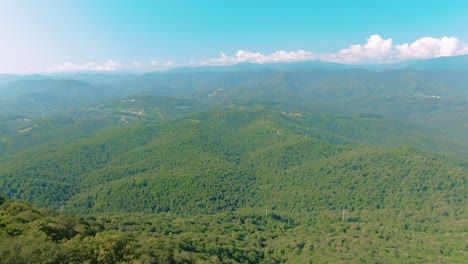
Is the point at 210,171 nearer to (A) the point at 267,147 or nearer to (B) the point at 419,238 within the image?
(A) the point at 267,147

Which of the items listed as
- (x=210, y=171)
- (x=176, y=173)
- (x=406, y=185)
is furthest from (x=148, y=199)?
(x=406, y=185)

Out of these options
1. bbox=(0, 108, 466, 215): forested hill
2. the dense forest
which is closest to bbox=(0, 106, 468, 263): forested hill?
the dense forest

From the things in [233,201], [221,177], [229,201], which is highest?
[221,177]

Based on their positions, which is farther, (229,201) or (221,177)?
(221,177)

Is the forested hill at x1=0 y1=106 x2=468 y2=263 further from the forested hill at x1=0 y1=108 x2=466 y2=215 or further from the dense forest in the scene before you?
the forested hill at x1=0 y1=108 x2=466 y2=215

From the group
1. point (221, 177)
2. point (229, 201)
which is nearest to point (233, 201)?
point (229, 201)

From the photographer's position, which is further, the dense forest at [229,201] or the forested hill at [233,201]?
the forested hill at [233,201]

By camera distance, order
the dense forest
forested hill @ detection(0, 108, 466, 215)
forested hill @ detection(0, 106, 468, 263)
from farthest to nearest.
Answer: forested hill @ detection(0, 108, 466, 215) → forested hill @ detection(0, 106, 468, 263) → the dense forest

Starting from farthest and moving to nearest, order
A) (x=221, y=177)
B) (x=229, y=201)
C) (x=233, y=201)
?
(x=221, y=177) < (x=233, y=201) < (x=229, y=201)

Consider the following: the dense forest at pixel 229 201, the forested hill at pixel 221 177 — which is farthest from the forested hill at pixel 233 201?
the forested hill at pixel 221 177

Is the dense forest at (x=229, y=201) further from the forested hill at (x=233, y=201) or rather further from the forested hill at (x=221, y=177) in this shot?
the forested hill at (x=221, y=177)

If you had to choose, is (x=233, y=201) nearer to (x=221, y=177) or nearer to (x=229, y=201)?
(x=229, y=201)
